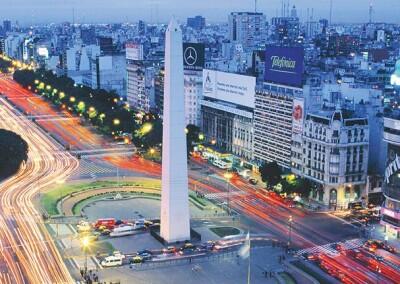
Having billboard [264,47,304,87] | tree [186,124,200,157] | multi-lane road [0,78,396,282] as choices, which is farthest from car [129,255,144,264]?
tree [186,124,200,157]

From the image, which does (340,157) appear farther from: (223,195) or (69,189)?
(69,189)

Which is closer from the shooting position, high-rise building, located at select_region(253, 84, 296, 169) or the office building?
high-rise building, located at select_region(253, 84, 296, 169)

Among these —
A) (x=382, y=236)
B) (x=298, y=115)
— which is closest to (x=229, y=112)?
(x=298, y=115)

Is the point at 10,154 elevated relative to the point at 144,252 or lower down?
elevated

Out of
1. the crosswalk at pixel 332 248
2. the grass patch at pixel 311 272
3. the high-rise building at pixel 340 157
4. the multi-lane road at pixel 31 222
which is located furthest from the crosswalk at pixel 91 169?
the grass patch at pixel 311 272

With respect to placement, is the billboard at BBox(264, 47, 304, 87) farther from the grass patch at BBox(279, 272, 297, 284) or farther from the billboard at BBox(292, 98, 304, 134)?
the grass patch at BBox(279, 272, 297, 284)

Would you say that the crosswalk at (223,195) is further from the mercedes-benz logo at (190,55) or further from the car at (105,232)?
the mercedes-benz logo at (190,55)

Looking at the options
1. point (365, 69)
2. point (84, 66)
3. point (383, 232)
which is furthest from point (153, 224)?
point (84, 66)

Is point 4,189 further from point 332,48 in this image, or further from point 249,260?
point 332,48
